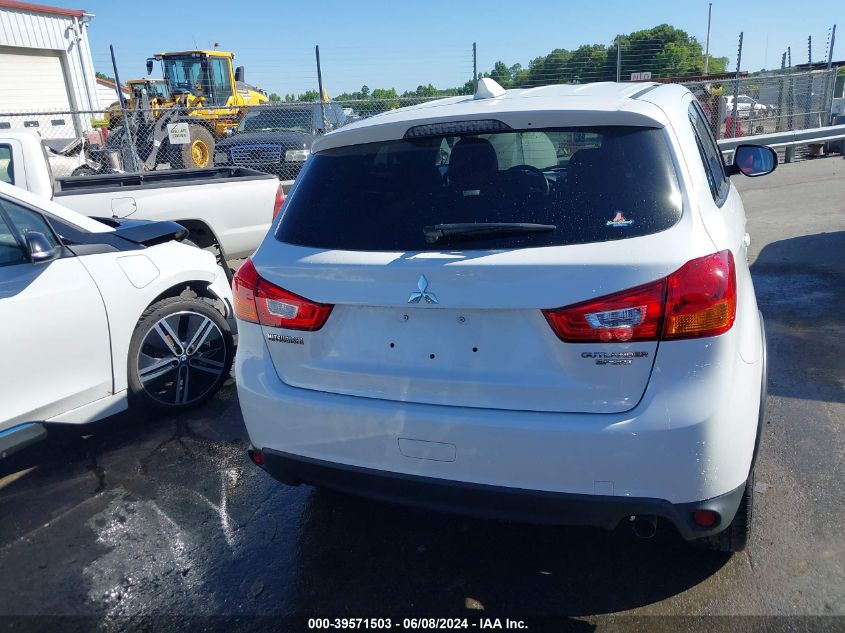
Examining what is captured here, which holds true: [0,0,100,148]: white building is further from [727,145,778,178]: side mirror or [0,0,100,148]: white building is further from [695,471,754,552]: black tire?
[695,471,754,552]: black tire

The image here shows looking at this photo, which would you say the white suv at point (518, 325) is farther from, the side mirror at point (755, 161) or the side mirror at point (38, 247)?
the side mirror at point (755, 161)

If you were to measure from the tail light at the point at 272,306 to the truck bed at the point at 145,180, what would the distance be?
4504 mm

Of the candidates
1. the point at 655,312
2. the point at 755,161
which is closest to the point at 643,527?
the point at 655,312

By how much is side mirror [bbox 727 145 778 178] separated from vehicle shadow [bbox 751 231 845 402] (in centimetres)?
134

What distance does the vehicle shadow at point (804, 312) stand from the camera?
4.39 metres

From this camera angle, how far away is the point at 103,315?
390 cm

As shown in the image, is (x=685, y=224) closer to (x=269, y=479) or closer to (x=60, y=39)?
(x=269, y=479)

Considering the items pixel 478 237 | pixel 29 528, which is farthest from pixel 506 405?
pixel 29 528

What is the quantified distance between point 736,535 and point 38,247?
11.6 ft

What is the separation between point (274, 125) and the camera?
14.0 m

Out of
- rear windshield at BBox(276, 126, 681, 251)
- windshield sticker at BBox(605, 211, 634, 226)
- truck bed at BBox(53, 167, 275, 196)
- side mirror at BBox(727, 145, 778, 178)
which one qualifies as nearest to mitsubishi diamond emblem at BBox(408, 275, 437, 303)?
rear windshield at BBox(276, 126, 681, 251)

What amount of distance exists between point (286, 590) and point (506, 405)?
1274 millimetres

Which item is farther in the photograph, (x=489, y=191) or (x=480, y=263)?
(x=489, y=191)

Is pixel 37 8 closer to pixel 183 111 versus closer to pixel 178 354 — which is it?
pixel 183 111
